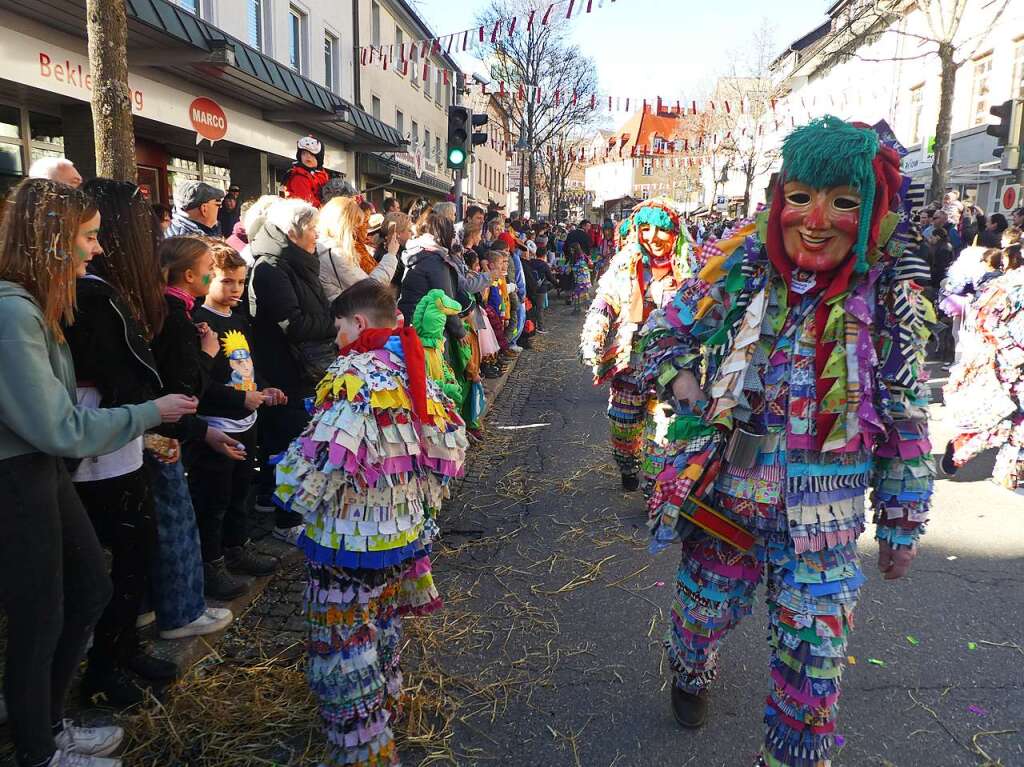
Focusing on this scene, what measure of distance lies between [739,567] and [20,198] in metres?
2.47

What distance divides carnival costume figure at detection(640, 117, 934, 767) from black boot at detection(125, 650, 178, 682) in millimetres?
1934

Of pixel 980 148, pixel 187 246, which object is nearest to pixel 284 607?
pixel 187 246

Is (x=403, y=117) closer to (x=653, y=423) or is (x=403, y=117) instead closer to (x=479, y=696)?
(x=653, y=423)

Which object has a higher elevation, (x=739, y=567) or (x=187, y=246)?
(x=187, y=246)

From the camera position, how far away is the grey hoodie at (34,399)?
6.09ft

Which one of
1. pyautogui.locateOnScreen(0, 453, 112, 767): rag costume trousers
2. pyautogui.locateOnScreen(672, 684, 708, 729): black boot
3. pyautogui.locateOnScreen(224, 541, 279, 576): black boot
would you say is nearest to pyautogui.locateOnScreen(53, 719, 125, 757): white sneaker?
pyautogui.locateOnScreen(0, 453, 112, 767): rag costume trousers

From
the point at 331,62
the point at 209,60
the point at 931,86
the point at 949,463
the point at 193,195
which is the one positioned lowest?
the point at 949,463

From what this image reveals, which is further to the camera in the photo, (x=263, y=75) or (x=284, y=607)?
(x=263, y=75)

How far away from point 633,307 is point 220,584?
10.0 feet

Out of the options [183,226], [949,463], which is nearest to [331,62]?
[183,226]

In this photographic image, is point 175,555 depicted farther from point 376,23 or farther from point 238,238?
point 376,23

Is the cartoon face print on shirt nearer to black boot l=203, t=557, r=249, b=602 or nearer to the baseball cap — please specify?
black boot l=203, t=557, r=249, b=602

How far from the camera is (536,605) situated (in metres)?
3.56

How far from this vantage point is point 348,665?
2.27 m
